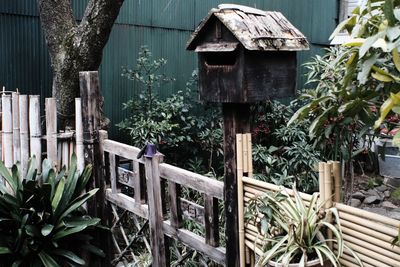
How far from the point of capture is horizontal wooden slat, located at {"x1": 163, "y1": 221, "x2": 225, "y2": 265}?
272 centimetres

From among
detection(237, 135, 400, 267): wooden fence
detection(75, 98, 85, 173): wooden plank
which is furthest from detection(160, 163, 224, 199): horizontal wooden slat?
detection(75, 98, 85, 173): wooden plank

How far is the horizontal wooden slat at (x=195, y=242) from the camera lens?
272cm

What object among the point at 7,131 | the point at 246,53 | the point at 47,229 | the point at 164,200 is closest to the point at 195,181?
the point at 164,200

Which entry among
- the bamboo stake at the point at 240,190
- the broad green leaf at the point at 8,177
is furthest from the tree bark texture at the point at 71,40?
the bamboo stake at the point at 240,190

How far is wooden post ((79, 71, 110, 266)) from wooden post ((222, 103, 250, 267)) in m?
1.62

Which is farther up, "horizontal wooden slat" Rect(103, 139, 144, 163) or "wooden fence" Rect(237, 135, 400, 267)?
"horizontal wooden slat" Rect(103, 139, 144, 163)

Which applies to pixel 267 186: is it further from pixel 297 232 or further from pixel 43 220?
pixel 43 220

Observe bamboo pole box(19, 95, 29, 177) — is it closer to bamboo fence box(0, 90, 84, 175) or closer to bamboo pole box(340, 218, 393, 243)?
bamboo fence box(0, 90, 84, 175)

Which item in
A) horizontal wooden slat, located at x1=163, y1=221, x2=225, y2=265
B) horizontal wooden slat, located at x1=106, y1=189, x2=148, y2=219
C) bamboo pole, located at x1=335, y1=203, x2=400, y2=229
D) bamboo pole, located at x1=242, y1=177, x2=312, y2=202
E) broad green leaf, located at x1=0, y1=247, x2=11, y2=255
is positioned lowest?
broad green leaf, located at x1=0, y1=247, x2=11, y2=255

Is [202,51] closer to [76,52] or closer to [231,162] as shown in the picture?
[231,162]

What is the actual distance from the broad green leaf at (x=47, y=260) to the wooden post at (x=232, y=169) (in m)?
1.57

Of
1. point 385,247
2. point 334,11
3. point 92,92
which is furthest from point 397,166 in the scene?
point 385,247

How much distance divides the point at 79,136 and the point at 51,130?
0.25 m

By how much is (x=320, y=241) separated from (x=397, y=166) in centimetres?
506
